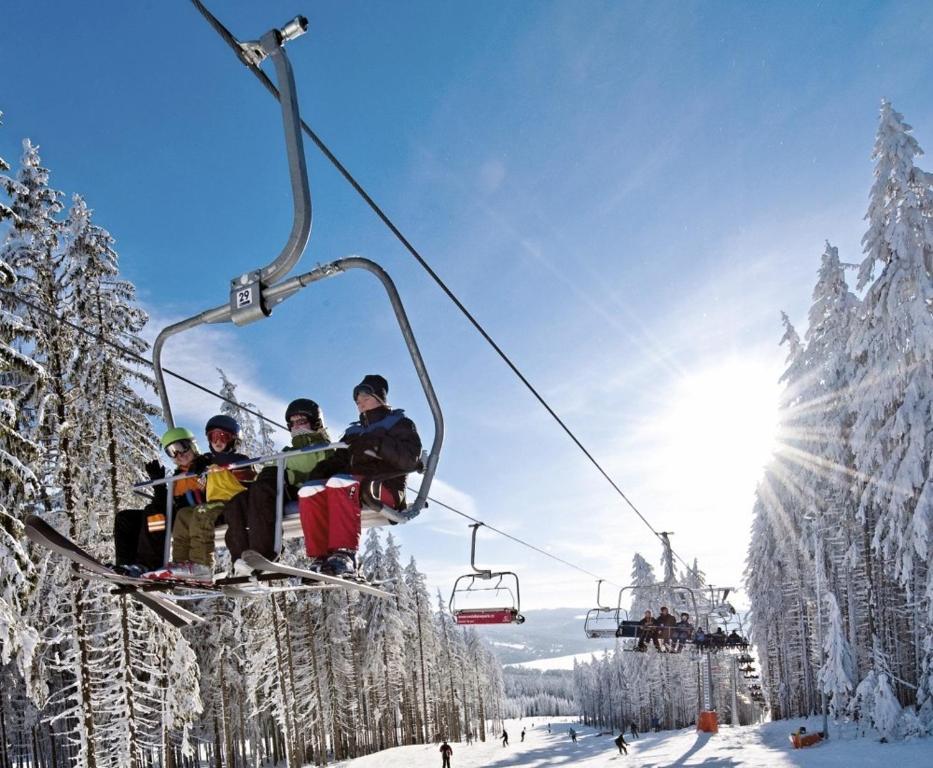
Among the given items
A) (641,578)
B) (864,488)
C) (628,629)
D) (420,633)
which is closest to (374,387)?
(628,629)

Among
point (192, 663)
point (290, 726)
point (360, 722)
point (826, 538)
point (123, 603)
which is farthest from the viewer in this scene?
point (360, 722)

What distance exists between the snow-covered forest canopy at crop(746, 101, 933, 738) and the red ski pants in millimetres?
17045

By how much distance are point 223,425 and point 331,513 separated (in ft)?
4.85

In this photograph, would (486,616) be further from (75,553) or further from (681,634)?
(75,553)

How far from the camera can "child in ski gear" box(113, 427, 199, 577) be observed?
6.07 meters

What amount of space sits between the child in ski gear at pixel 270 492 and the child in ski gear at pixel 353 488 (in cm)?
27

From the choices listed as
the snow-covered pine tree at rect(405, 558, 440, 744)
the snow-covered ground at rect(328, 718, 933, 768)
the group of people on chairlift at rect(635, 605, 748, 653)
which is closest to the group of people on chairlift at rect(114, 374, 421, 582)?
the group of people on chairlift at rect(635, 605, 748, 653)

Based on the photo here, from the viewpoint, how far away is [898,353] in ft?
61.6

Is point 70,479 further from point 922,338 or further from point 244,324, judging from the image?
point 922,338

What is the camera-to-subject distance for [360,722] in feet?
163

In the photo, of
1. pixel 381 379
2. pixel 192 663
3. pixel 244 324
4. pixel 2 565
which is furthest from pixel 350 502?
pixel 192 663

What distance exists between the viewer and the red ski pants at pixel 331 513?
5.44 m

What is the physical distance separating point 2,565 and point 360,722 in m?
43.7

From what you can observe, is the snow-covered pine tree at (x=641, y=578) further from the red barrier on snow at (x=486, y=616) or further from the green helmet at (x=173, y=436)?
the green helmet at (x=173, y=436)
